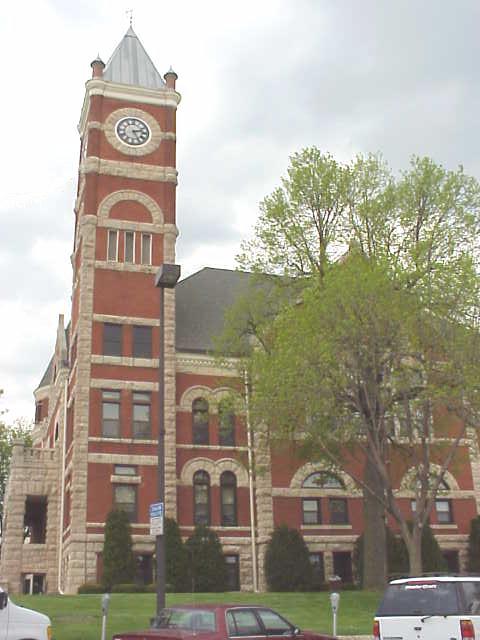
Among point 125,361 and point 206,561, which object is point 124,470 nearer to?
point 125,361

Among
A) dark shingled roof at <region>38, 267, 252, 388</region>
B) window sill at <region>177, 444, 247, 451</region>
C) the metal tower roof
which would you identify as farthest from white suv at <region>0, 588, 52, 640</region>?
the metal tower roof

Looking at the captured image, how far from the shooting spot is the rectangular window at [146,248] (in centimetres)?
4157

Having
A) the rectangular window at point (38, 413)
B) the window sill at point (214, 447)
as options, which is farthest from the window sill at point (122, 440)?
the rectangular window at point (38, 413)

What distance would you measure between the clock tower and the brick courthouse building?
68 millimetres

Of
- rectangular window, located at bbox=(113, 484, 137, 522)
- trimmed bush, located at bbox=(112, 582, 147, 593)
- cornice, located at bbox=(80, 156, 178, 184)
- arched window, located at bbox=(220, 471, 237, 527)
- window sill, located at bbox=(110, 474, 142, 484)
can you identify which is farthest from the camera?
cornice, located at bbox=(80, 156, 178, 184)

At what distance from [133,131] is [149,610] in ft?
89.9

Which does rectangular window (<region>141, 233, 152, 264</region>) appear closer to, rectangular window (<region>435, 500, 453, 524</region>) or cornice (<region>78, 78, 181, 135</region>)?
cornice (<region>78, 78, 181, 135</region>)

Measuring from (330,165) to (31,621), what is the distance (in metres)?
23.8

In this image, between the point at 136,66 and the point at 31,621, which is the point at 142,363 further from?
the point at 31,621

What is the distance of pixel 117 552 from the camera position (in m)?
34.6

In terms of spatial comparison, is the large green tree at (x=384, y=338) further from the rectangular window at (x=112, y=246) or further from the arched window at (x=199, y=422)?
the rectangular window at (x=112, y=246)

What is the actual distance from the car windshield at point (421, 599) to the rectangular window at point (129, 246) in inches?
1203

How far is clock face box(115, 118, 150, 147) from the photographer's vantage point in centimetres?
4367

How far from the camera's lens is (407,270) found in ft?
89.7
